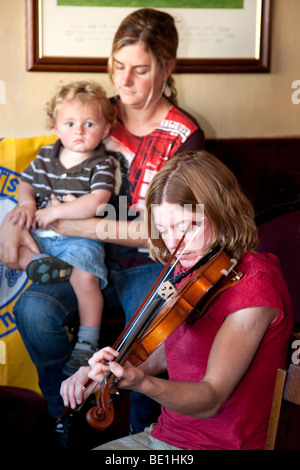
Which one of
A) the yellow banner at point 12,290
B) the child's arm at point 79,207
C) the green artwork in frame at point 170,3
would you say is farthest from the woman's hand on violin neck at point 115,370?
the green artwork in frame at point 170,3

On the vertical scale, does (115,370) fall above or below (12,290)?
above

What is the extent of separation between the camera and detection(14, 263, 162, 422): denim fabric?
1.80 meters

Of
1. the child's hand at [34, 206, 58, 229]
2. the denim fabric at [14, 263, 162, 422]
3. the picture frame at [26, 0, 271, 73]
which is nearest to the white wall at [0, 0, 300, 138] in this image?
the picture frame at [26, 0, 271, 73]

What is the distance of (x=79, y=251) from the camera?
1.87m

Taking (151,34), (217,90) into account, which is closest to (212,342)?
(151,34)

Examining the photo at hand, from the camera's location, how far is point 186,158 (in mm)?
1261

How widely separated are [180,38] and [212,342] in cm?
145

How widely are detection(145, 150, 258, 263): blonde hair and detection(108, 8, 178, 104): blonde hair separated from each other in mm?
803

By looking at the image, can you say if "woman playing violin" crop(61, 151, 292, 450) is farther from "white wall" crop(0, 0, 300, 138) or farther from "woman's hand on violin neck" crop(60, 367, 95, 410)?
"white wall" crop(0, 0, 300, 138)

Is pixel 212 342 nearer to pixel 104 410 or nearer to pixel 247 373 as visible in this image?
pixel 247 373

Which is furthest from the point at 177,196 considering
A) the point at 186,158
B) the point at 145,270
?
the point at 145,270

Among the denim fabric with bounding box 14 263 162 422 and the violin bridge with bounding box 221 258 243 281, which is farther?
the denim fabric with bounding box 14 263 162 422
